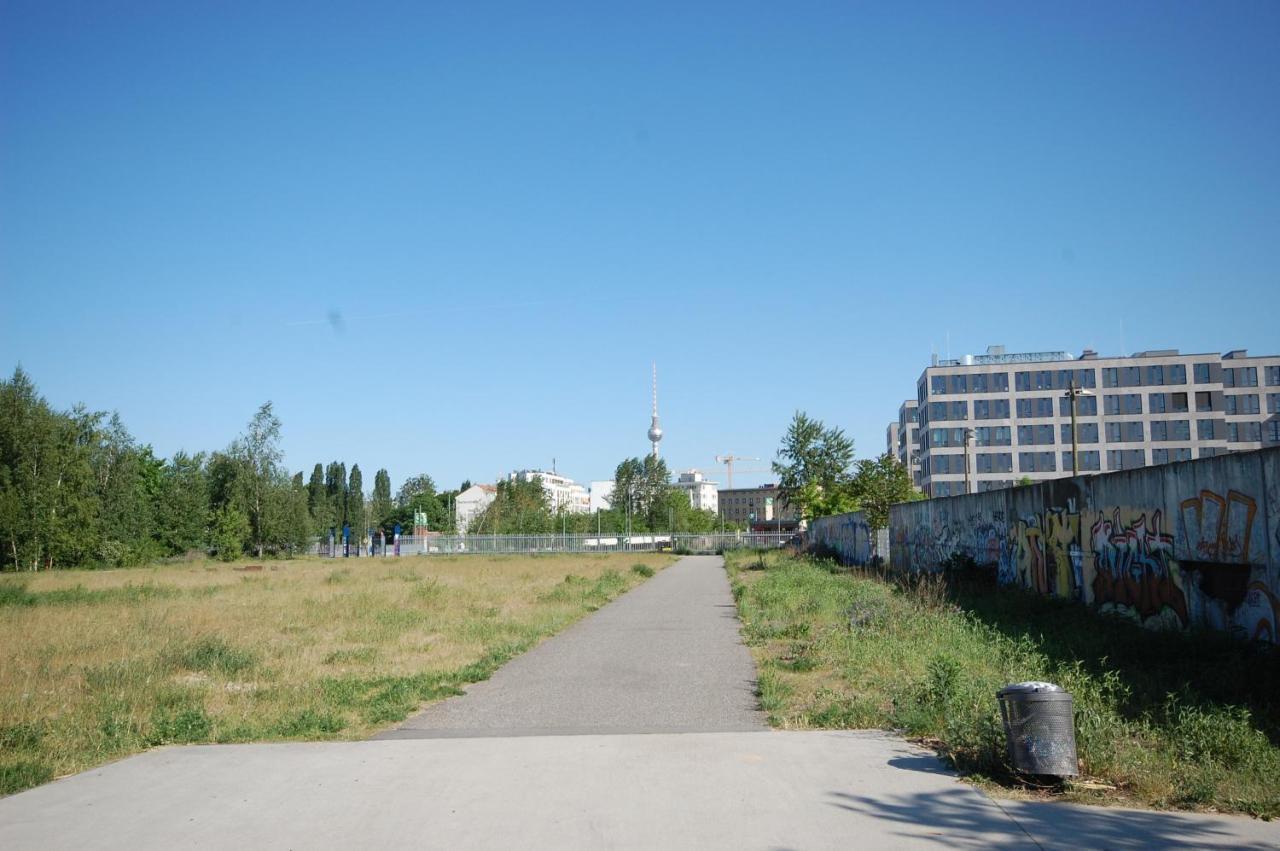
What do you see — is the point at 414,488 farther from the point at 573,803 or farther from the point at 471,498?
the point at 573,803

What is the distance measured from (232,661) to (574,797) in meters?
9.26

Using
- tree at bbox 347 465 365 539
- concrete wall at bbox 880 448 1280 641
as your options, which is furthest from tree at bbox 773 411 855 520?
tree at bbox 347 465 365 539

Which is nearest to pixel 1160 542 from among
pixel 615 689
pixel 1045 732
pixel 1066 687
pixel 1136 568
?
pixel 1136 568

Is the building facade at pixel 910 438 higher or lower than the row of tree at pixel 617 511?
higher

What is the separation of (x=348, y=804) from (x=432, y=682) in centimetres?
558

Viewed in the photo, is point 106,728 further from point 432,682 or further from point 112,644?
point 112,644

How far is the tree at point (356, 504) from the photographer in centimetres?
13675

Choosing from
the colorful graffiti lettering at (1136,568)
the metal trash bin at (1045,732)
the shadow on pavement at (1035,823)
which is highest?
the colorful graffiti lettering at (1136,568)

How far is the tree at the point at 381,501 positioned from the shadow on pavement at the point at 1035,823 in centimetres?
14450

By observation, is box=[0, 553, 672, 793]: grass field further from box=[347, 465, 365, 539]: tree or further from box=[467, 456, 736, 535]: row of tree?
box=[347, 465, 365, 539]: tree

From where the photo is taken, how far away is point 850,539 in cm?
4384

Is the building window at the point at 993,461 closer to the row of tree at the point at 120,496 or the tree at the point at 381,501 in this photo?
the row of tree at the point at 120,496

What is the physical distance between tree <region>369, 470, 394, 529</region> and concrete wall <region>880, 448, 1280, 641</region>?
13431cm

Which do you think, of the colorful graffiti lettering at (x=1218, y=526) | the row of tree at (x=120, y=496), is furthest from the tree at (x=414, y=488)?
the colorful graffiti lettering at (x=1218, y=526)
